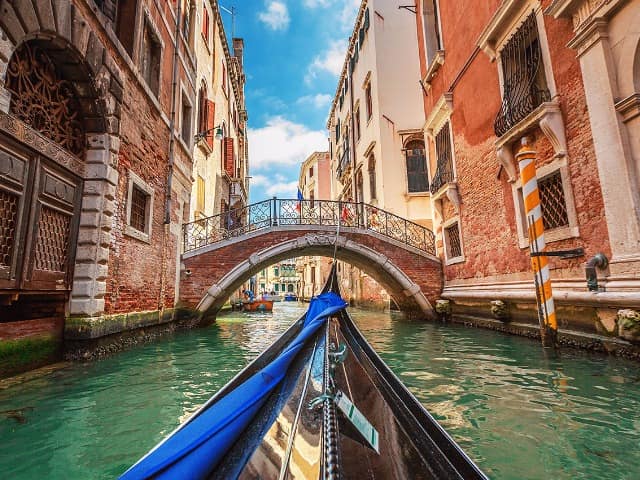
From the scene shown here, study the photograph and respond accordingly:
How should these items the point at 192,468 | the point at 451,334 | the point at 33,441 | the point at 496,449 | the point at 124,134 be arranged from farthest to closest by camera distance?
1. the point at 451,334
2. the point at 124,134
3. the point at 33,441
4. the point at 496,449
5. the point at 192,468

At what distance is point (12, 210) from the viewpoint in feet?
9.98

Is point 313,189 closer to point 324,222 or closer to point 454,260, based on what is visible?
point 324,222

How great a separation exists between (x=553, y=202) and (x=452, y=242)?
3.23 metres

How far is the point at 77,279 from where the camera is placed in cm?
384

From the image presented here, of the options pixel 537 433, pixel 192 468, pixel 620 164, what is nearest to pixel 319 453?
pixel 192 468

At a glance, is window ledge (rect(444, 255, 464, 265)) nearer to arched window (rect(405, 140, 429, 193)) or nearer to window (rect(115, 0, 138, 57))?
arched window (rect(405, 140, 429, 193))

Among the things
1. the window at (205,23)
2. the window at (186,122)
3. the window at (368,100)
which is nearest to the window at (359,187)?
the window at (368,100)

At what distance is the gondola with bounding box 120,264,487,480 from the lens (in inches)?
32.3

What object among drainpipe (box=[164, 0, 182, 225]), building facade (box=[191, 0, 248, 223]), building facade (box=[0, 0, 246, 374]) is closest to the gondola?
building facade (box=[0, 0, 246, 374])

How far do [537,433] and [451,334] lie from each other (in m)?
3.96

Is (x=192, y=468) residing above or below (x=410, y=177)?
below

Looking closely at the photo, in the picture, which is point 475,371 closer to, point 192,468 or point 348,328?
point 348,328

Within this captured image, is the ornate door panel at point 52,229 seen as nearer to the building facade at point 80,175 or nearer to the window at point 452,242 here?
the building facade at point 80,175

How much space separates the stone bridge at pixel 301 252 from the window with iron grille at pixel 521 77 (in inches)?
134
